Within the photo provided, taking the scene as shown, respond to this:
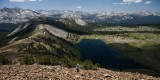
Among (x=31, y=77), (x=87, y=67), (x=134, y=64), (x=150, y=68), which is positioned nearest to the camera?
(x=31, y=77)

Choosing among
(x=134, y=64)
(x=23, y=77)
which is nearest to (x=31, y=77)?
(x=23, y=77)

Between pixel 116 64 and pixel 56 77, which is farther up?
pixel 56 77

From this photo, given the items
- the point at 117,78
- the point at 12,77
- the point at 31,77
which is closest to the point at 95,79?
the point at 117,78

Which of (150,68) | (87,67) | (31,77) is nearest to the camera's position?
(31,77)

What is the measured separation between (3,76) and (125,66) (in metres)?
161

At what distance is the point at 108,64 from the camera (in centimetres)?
19038

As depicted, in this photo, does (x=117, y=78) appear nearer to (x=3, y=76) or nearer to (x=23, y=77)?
Result: (x=23, y=77)

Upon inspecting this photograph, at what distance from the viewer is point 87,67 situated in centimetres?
4272

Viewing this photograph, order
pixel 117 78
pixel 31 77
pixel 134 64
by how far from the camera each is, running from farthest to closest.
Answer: pixel 134 64
pixel 117 78
pixel 31 77

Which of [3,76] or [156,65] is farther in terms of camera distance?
[156,65]

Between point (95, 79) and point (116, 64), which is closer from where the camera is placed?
point (95, 79)

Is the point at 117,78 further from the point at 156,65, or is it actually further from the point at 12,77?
the point at 156,65

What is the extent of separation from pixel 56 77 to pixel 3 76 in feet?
19.3

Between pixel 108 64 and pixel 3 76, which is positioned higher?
pixel 3 76
